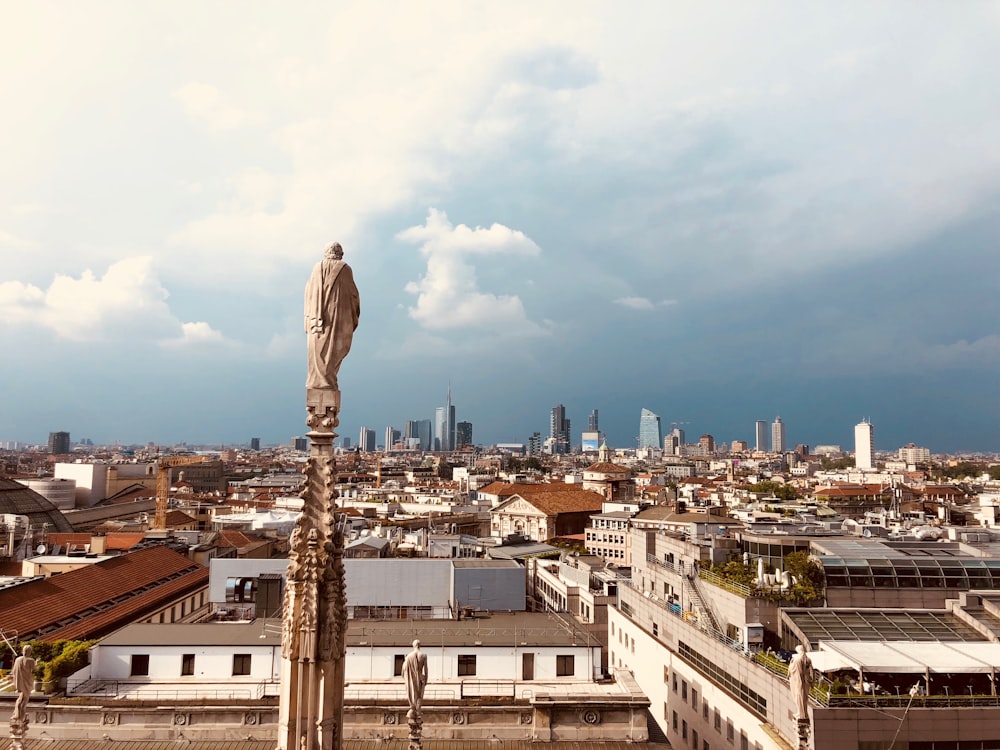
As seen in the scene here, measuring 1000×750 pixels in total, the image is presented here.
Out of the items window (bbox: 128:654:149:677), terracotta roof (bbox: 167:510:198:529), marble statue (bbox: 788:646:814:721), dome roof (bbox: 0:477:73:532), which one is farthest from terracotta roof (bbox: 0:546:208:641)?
terracotta roof (bbox: 167:510:198:529)

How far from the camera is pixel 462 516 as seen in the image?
325 feet

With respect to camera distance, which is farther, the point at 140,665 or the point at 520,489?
the point at 520,489

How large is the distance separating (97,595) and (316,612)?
31.3 m

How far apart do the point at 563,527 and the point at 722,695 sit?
268 ft

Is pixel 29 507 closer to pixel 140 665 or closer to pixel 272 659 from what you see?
pixel 140 665

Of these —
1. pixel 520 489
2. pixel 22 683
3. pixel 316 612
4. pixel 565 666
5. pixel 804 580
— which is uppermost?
pixel 316 612

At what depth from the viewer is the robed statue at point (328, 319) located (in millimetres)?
7625

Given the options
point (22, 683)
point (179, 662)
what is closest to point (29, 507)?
point (179, 662)

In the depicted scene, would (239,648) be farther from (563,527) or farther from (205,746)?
(563,527)

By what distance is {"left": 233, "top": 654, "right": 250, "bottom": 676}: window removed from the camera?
22.9 m

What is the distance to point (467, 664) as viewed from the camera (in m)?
23.8

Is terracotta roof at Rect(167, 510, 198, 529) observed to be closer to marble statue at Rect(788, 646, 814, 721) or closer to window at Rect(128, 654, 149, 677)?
window at Rect(128, 654, 149, 677)

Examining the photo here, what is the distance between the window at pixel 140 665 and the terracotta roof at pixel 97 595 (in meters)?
5.58

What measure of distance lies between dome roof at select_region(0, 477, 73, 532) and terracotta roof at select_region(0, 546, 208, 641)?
39.6 metres
